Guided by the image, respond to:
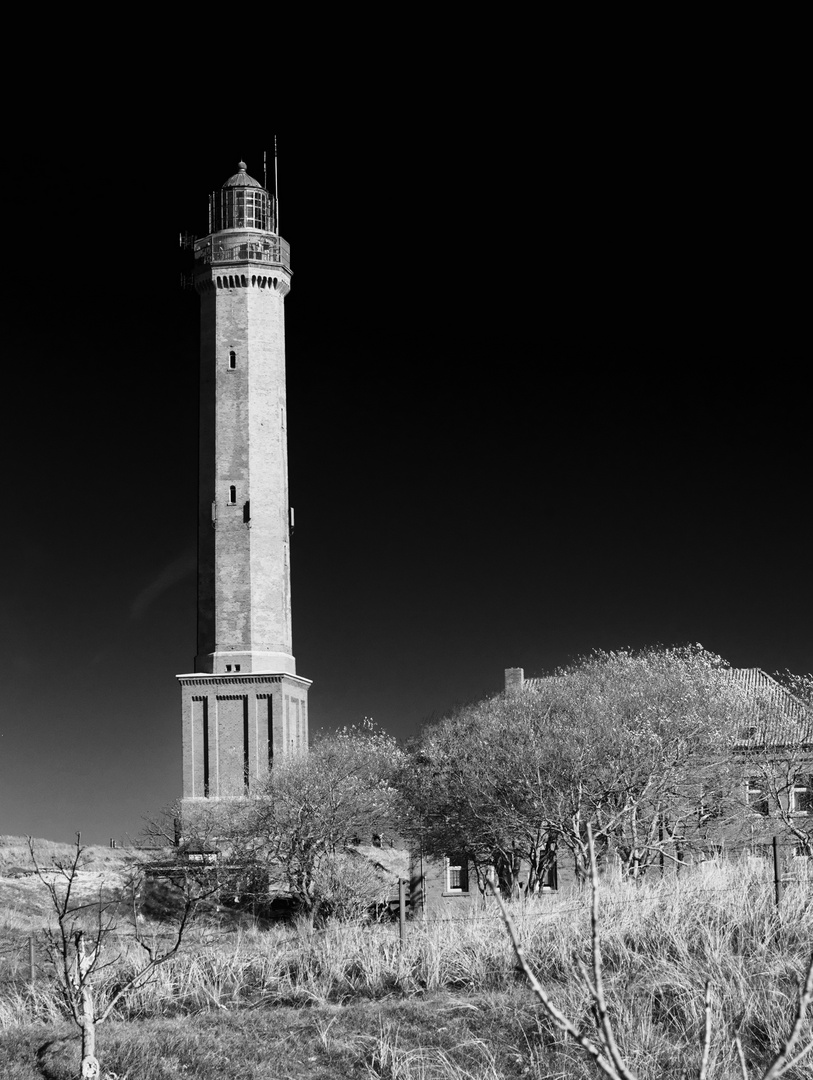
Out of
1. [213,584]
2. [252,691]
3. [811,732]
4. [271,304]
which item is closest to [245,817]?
[252,691]

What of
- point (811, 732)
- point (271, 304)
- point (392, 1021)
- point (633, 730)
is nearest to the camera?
point (392, 1021)

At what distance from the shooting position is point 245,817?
170 ft

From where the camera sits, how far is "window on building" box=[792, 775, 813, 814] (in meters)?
49.5

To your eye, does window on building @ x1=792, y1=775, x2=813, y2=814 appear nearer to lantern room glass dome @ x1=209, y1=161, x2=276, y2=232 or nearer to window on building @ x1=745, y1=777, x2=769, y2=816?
window on building @ x1=745, y1=777, x2=769, y2=816

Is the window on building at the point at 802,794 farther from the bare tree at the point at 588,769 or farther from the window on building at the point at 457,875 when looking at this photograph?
the window on building at the point at 457,875

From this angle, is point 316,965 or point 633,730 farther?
point 633,730

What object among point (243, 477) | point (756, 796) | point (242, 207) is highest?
point (242, 207)

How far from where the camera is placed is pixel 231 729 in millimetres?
63250

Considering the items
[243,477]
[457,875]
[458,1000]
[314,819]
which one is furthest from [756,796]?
[458,1000]

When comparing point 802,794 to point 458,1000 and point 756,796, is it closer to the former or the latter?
point 756,796

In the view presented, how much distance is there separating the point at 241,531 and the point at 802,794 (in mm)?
30239

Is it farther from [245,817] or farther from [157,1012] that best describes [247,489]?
[157,1012]

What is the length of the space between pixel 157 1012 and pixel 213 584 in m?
49.8

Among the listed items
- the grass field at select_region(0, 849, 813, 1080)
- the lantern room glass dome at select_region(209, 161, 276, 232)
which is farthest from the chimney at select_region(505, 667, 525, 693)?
the grass field at select_region(0, 849, 813, 1080)
